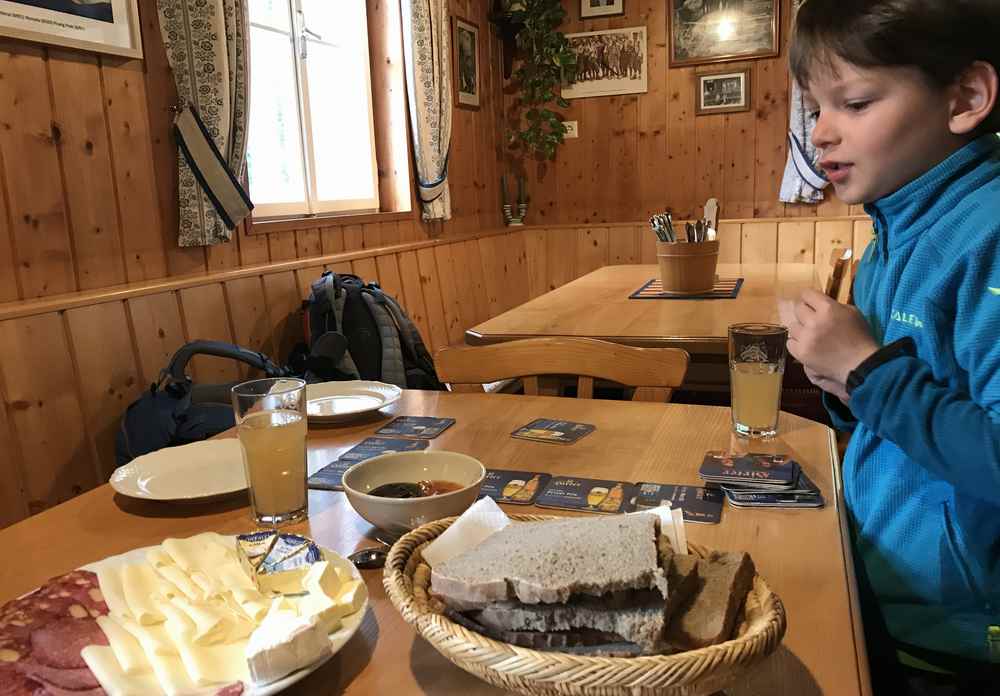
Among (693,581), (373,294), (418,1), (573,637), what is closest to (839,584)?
(693,581)

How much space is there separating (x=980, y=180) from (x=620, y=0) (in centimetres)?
449

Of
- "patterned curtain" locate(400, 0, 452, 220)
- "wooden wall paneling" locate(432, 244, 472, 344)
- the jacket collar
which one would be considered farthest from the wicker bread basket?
"patterned curtain" locate(400, 0, 452, 220)

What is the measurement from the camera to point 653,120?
503 cm

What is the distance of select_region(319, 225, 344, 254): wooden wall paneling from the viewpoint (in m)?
3.36

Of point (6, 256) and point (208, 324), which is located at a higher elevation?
point (6, 256)

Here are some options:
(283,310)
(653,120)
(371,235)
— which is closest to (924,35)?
(283,310)

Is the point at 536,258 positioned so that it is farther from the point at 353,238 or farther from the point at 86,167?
the point at 86,167

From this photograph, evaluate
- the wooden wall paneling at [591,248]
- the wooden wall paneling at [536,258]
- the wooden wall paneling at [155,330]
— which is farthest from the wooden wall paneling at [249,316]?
the wooden wall paneling at [591,248]

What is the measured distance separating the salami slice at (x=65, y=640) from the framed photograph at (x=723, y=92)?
192 inches

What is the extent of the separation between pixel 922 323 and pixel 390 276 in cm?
278

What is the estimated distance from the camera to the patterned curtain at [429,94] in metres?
3.83

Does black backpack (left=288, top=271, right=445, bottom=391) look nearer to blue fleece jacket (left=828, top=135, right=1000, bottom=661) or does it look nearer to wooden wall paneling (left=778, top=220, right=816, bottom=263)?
blue fleece jacket (left=828, top=135, right=1000, bottom=661)

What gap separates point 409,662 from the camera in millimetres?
617

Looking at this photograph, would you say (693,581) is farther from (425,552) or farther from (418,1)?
(418,1)
